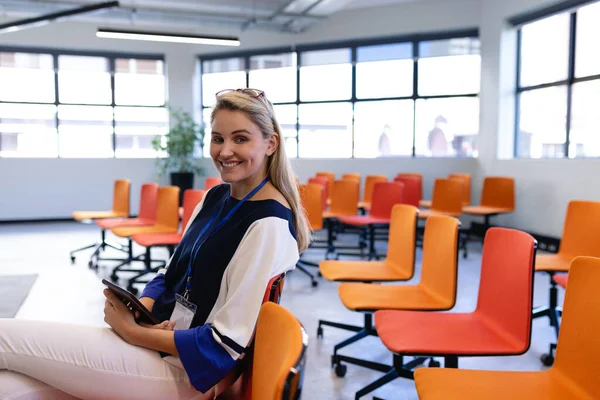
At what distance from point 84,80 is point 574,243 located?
8.42 metres

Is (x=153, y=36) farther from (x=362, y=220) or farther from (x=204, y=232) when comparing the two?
(x=204, y=232)

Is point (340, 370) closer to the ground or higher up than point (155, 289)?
closer to the ground

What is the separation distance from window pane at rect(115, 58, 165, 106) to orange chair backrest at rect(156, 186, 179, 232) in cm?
520

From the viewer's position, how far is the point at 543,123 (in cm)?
659

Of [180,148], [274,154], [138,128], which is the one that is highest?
[138,128]

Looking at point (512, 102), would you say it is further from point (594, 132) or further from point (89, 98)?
point (89, 98)

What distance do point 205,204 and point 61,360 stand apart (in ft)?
2.12

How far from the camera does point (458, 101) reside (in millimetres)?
7988

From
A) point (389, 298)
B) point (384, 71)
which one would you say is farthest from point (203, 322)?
point (384, 71)

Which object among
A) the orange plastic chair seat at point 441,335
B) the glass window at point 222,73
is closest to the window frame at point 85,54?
the glass window at point 222,73

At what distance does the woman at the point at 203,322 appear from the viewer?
1.25m

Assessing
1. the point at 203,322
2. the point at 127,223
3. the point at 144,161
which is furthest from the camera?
the point at 144,161

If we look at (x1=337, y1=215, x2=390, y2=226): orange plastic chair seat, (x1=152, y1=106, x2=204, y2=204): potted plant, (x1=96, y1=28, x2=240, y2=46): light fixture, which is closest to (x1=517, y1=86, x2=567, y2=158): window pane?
(x1=337, y1=215, x2=390, y2=226): orange plastic chair seat

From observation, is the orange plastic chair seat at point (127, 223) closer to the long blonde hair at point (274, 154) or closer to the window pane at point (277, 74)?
the long blonde hair at point (274, 154)
